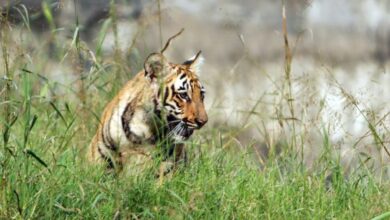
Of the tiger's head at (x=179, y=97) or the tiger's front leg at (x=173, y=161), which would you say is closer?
the tiger's front leg at (x=173, y=161)

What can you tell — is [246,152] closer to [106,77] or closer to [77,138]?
[77,138]

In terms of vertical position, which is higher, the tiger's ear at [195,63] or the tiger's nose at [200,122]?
the tiger's ear at [195,63]

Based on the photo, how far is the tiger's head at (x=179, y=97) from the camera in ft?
18.2

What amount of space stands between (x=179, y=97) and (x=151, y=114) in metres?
0.18

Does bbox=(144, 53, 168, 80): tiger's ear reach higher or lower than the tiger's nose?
higher

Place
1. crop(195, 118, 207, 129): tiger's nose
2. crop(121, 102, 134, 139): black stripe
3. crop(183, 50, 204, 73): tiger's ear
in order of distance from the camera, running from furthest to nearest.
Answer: crop(183, 50, 204, 73): tiger's ear
crop(121, 102, 134, 139): black stripe
crop(195, 118, 207, 129): tiger's nose

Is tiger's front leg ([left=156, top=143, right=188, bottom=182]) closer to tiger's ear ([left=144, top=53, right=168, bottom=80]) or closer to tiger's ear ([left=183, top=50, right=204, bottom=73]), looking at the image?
tiger's ear ([left=144, top=53, right=168, bottom=80])

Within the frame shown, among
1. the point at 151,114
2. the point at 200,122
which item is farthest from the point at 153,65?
the point at 200,122

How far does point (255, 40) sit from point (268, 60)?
0.50ft

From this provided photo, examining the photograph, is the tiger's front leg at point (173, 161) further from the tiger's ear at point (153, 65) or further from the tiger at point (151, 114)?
the tiger's ear at point (153, 65)

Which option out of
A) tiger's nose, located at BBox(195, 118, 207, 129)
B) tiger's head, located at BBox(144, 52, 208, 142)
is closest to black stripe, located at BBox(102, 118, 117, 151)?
tiger's head, located at BBox(144, 52, 208, 142)

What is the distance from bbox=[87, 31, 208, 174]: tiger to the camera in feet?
18.1

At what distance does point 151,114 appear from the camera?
558 centimetres

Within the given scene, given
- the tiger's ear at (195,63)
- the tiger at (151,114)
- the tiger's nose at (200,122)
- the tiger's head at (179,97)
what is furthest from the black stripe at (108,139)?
the tiger's ear at (195,63)
